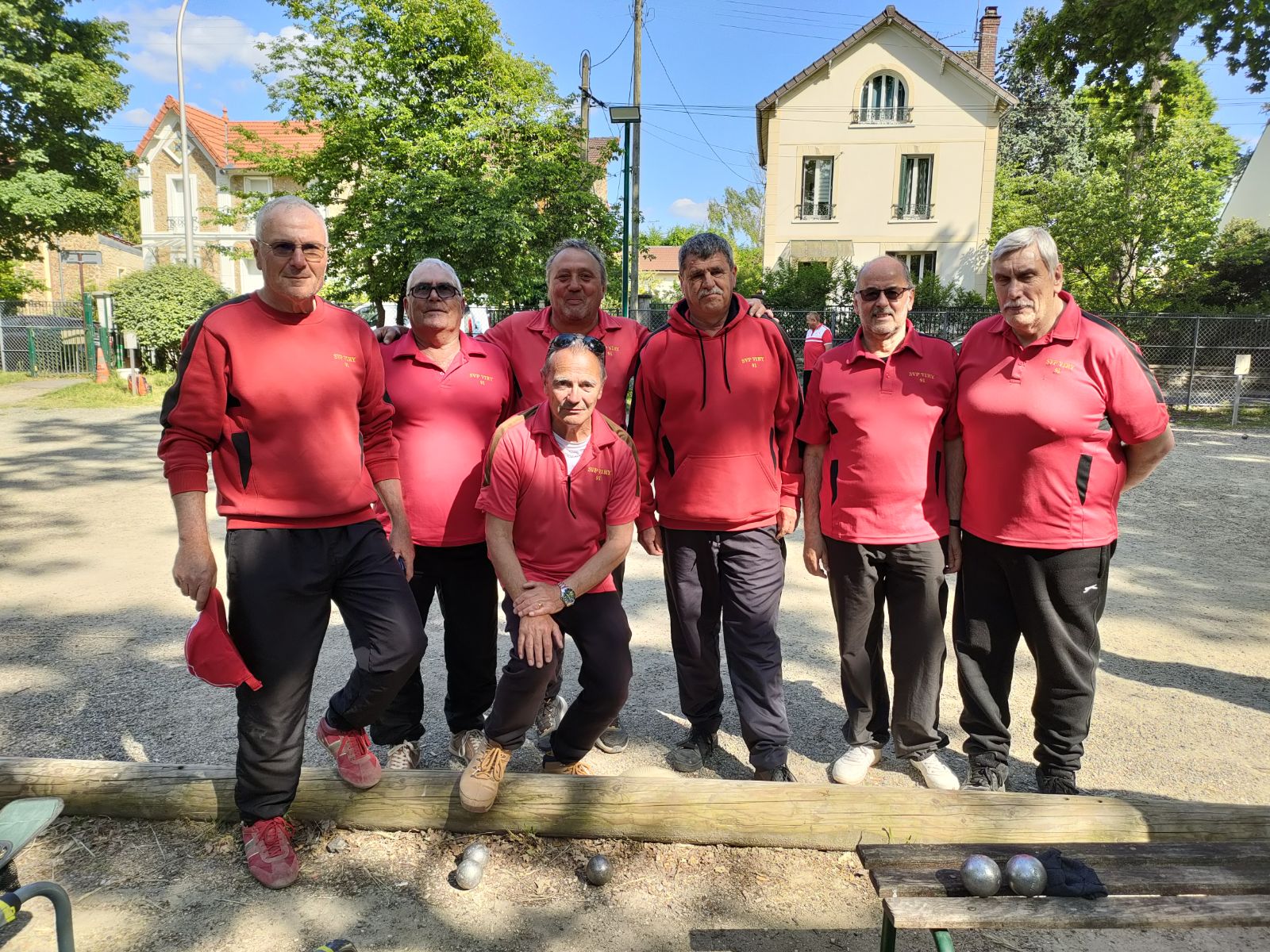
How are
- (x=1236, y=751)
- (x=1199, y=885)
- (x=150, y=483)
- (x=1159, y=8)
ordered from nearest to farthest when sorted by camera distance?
(x=1199, y=885), (x=1236, y=751), (x=150, y=483), (x=1159, y=8)

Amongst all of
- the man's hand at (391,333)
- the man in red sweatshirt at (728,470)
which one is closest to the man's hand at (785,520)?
the man in red sweatshirt at (728,470)

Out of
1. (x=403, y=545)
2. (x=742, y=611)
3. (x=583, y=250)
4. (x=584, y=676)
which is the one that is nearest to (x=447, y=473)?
(x=403, y=545)

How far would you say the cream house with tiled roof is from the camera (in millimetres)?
30062

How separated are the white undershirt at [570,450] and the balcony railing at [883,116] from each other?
30.5 metres

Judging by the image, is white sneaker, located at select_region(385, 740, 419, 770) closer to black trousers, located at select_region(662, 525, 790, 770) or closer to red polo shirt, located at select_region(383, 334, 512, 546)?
red polo shirt, located at select_region(383, 334, 512, 546)

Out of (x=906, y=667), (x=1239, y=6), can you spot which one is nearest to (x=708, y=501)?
(x=906, y=667)

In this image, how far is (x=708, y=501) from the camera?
3.73 meters

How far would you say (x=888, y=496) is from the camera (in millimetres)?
3619

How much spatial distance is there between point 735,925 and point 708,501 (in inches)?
63.0

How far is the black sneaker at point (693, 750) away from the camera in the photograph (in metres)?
4.01

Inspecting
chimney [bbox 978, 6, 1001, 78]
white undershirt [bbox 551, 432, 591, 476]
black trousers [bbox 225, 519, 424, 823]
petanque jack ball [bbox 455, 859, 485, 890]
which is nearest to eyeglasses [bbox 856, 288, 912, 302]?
white undershirt [bbox 551, 432, 591, 476]

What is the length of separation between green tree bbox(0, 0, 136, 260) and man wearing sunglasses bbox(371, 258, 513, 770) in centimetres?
2147

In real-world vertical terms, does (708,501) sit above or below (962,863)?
above

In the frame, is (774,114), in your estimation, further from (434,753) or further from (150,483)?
(434,753)
